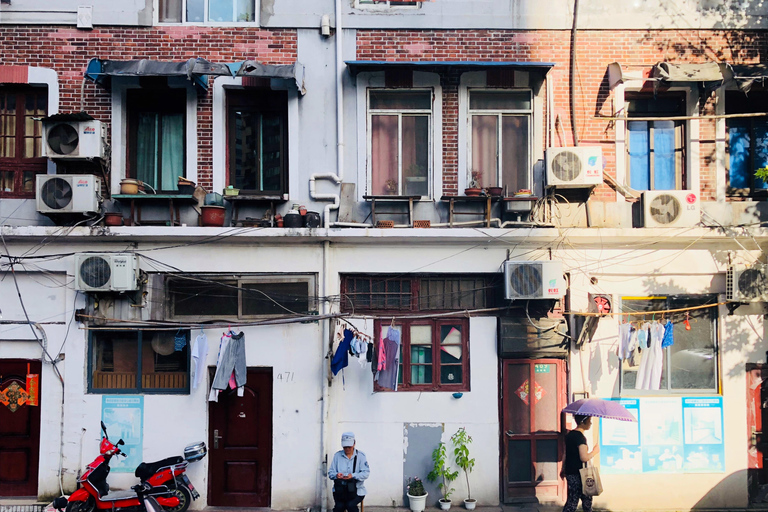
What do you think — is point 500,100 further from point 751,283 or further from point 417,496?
point 417,496

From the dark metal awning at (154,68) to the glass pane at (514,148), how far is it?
480 centimetres

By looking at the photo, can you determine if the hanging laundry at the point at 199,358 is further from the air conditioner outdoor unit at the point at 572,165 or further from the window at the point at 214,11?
the air conditioner outdoor unit at the point at 572,165

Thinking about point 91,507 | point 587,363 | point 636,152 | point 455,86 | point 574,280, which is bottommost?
point 91,507

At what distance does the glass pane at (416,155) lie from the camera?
1115cm

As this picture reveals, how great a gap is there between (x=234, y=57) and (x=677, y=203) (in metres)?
7.92

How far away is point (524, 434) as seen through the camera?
1060 cm

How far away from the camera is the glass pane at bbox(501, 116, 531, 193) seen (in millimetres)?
11172

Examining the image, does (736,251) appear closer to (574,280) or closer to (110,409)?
(574,280)

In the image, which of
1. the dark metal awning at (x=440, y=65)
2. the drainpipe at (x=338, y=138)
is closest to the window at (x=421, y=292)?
the drainpipe at (x=338, y=138)

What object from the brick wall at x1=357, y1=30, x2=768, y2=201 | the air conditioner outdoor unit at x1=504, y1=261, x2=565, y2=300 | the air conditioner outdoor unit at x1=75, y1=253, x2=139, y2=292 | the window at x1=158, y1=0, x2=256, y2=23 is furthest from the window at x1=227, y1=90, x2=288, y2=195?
the air conditioner outdoor unit at x1=504, y1=261, x2=565, y2=300

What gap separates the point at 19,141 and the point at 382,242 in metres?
6.60

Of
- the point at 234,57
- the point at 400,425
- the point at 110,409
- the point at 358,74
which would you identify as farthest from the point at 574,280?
the point at 110,409

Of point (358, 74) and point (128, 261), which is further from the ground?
point (358, 74)

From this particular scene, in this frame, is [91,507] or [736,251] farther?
[736,251]
